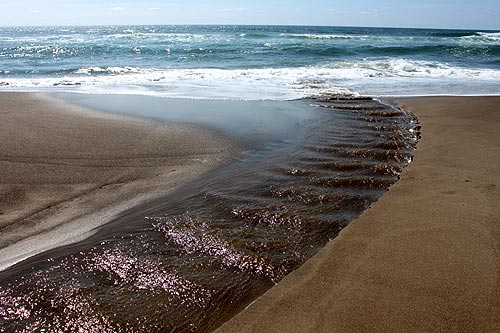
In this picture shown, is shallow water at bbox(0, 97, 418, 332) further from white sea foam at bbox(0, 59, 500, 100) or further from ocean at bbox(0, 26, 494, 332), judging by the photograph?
white sea foam at bbox(0, 59, 500, 100)

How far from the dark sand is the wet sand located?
6.34 feet

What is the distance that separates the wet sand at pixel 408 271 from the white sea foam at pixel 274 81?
5.94 meters

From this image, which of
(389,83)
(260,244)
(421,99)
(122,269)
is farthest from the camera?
(389,83)

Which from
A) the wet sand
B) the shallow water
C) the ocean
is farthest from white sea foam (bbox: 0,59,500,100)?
the wet sand

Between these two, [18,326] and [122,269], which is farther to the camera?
[122,269]

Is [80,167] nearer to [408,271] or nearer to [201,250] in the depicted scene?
[201,250]

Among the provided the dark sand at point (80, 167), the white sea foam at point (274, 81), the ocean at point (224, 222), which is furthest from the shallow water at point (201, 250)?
the white sea foam at point (274, 81)

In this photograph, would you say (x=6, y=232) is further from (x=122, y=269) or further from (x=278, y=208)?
(x=278, y=208)

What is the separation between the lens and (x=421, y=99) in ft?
29.3

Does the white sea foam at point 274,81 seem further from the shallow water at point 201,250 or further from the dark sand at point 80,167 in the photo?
the shallow water at point 201,250

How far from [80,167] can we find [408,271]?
3.77 m

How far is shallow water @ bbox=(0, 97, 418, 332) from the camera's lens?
2.31m

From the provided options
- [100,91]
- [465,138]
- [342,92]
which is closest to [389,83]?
[342,92]

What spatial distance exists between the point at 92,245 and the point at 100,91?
Answer: 8.09 meters
